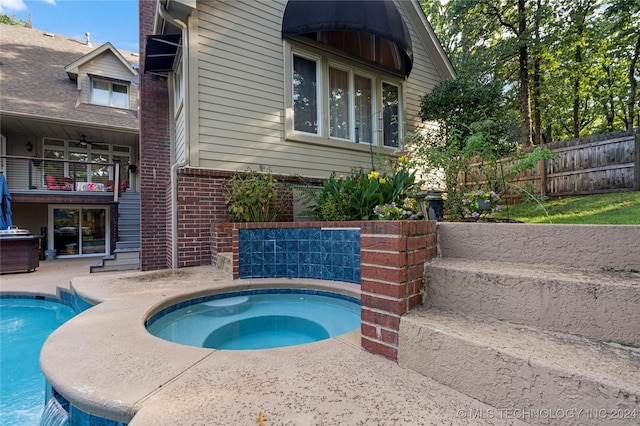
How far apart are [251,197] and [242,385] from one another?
3.90 m

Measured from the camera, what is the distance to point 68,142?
38.0 feet

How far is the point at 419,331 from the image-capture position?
65.1 inches

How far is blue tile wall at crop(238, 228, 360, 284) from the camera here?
439 centimetres

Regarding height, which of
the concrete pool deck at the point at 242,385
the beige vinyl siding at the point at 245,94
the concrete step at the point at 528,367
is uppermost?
the beige vinyl siding at the point at 245,94

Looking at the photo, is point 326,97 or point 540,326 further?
point 326,97

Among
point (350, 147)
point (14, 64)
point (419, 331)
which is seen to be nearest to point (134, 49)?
point (14, 64)

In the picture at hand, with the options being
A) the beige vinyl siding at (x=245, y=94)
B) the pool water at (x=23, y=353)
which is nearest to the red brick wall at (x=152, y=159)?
the pool water at (x=23, y=353)

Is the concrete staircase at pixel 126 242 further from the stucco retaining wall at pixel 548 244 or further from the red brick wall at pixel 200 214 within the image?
the stucco retaining wall at pixel 548 244

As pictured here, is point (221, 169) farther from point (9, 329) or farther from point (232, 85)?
point (9, 329)

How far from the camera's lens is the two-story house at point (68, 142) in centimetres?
970

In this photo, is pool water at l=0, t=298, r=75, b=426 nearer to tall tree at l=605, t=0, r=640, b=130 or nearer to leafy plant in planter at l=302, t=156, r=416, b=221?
leafy plant in planter at l=302, t=156, r=416, b=221

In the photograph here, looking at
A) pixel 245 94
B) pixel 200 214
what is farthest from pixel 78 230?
pixel 245 94

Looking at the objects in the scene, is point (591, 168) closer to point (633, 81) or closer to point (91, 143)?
point (633, 81)

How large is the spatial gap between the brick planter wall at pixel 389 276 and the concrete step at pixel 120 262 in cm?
785
